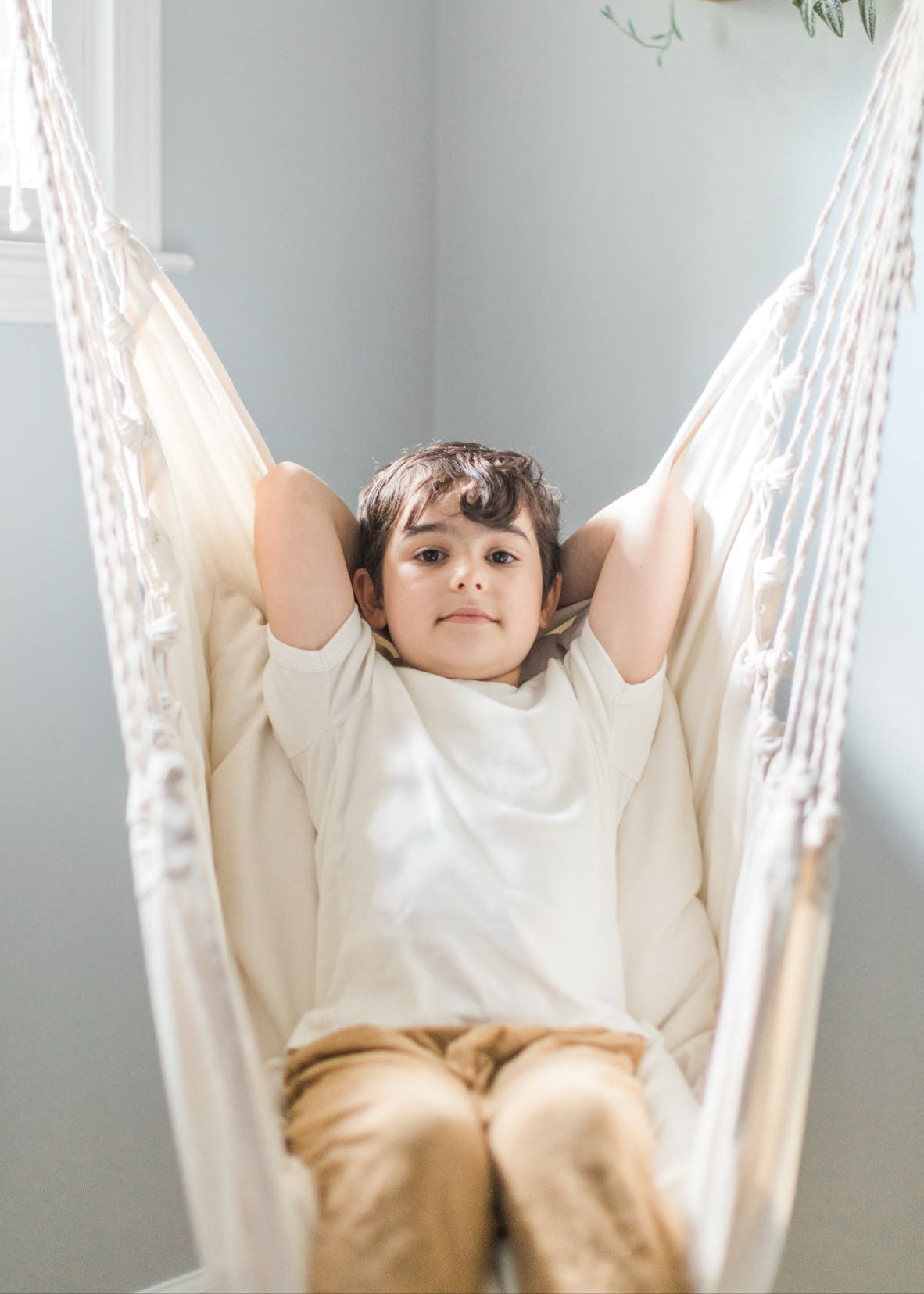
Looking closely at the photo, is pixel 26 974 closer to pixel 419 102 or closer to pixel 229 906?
pixel 229 906

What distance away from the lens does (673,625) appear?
120 centimetres

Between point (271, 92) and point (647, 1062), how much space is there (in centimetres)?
121

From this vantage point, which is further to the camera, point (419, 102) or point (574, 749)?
point (419, 102)

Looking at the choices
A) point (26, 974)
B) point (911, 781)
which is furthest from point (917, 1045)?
point (26, 974)

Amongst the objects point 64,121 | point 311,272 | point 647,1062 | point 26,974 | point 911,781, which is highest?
point 64,121

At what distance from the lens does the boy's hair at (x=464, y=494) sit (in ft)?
3.97

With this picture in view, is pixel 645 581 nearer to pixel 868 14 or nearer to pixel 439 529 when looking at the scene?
pixel 439 529

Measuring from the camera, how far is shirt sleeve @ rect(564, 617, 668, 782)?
1.16 metres

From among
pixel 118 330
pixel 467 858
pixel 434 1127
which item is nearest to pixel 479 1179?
pixel 434 1127

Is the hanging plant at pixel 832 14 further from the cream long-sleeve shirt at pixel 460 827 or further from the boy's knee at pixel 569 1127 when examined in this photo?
the boy's knee at pixel 569 1127

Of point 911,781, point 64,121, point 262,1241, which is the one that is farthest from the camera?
point 64,121

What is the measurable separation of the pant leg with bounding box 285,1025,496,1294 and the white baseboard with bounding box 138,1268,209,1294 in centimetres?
85

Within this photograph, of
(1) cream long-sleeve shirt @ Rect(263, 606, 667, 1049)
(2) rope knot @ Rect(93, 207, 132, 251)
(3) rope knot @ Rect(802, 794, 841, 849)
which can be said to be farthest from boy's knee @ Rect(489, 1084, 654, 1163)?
(2) rope knot @ Rect(93, 207, 132, 251)

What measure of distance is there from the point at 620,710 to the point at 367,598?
29 cm
